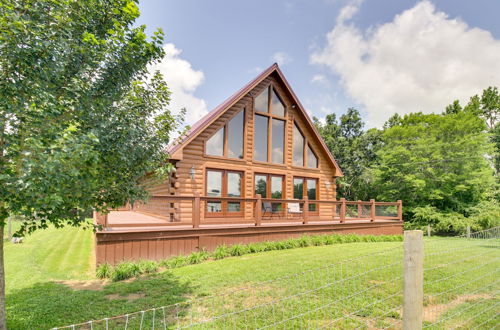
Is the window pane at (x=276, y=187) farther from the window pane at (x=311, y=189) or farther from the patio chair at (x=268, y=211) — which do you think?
the window pane at (x=311, y=189)

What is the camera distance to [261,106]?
13047 mm

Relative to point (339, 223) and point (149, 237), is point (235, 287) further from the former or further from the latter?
point (339, 223)

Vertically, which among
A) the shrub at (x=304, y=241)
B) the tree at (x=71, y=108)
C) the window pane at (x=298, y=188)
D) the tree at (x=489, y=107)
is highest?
the tree at (x=489, y=107)

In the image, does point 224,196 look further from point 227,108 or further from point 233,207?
point 227,108

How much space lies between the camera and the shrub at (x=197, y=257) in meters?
7.51

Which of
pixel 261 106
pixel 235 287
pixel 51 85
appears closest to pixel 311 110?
pixel 261 106

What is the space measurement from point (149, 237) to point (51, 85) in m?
5.41

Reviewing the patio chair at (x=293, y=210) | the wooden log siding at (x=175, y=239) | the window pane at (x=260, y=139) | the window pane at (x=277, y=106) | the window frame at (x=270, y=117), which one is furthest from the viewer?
the window pane at (x=277, y=106)

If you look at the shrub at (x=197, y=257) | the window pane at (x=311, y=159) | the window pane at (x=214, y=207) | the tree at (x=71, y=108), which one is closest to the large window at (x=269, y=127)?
the window pane at (x=311, y=159)

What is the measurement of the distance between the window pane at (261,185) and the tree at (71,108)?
8.59 metres

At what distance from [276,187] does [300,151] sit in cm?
246

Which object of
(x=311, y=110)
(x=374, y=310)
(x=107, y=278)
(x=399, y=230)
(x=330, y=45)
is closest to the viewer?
(x=374, y=310)

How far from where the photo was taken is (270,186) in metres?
12.9

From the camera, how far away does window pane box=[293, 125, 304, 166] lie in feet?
45.8
